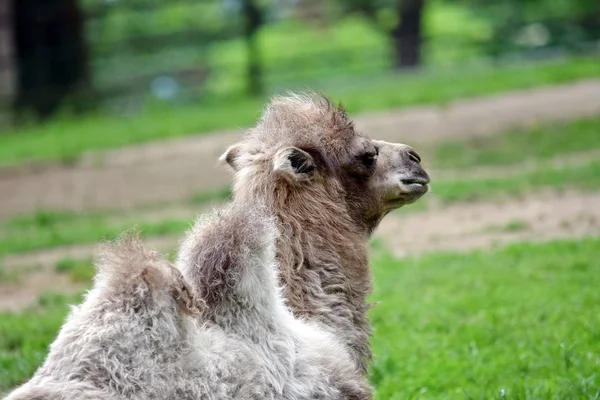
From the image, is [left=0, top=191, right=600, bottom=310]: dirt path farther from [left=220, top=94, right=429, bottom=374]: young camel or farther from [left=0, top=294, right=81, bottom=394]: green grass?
[left=220, top=94, right=429, bottom=374]: young camel

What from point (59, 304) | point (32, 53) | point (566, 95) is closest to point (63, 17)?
point (32, 53)

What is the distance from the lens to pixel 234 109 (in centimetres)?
2059

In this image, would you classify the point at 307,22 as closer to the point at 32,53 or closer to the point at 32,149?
the point at 32,53

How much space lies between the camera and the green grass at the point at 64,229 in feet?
40.1

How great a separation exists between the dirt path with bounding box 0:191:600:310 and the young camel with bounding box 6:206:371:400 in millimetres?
5896

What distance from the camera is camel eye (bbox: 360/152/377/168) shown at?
518cm

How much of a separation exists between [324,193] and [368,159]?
1.26 feet

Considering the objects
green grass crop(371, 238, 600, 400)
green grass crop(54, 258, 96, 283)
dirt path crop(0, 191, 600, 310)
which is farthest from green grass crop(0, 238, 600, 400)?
green grass crop(54, 258, 96, 283)

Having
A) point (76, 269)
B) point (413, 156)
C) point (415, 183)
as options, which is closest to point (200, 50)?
point (76, 269)

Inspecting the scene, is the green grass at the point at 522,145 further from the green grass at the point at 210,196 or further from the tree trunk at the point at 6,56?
the tree trunk at the point at 6,56

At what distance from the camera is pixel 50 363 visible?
374 cm

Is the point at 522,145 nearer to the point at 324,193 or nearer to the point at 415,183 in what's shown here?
the point at 415,183

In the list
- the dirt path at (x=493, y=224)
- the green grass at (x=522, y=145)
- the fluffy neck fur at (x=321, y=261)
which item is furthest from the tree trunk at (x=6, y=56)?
the fluffy neck fur at (x=321, y=261)

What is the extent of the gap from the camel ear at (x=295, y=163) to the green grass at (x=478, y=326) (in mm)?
1602
